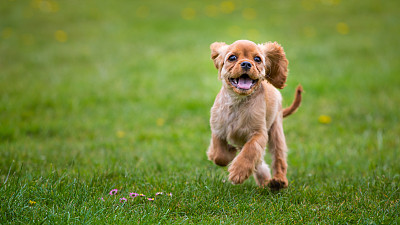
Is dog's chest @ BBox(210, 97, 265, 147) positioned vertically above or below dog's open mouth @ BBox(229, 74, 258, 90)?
below

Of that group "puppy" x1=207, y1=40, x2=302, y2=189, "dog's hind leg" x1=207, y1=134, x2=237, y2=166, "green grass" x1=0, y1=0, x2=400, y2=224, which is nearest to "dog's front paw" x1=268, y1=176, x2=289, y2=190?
"puppy" x1=207, y1=40, x2=302, y2=189

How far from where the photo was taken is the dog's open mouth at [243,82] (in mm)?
3411

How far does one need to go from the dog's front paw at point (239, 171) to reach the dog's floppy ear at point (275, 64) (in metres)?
0.86

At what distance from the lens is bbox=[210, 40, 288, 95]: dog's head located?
3367mm

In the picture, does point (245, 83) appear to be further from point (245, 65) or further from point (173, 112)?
point (173, 112)

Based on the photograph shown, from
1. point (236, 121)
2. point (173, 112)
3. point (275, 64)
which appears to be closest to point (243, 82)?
point (236, 121)

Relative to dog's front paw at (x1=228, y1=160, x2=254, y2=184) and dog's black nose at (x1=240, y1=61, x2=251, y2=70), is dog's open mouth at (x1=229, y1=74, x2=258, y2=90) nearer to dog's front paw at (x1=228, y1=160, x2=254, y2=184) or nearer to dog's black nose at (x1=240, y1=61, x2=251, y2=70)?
dog's black nose at (x1=240, y1=61, x2=251, y2=70)

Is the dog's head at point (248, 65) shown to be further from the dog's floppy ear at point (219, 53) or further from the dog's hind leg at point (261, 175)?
the dog's hind leg at point (261, 175)

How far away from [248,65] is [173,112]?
4435mm

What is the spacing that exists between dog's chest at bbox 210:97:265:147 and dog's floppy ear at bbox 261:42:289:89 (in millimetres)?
381

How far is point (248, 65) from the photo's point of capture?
332 centimetres

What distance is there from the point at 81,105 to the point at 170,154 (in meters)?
2.91

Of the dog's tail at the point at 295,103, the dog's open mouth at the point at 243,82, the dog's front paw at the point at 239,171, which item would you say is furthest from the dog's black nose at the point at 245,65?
the dog's tail at the point at 295,103

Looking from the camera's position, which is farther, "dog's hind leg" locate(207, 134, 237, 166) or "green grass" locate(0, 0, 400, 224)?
"dog's hind leg" locate(207, 134, 237, 166)
